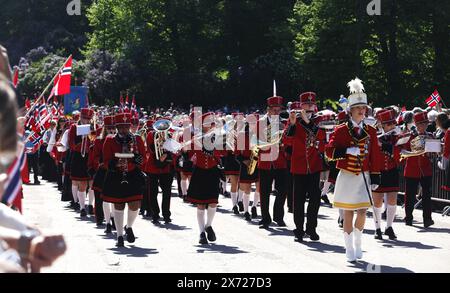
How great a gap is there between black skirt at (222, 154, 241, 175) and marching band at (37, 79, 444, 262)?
923 millimetres

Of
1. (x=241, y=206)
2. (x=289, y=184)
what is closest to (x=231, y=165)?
(x=241, y=206)

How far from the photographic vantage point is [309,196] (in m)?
12.8

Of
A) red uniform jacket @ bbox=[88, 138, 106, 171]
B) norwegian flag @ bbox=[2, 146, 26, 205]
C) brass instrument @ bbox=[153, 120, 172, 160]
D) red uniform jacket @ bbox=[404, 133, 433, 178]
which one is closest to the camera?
norwegian flag @ bbox=[2, 146, 26, 205]

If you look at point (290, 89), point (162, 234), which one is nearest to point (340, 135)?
point (162, 234)

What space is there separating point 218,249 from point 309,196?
1.69m

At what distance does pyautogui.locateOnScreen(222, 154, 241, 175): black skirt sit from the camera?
1809 centimetres

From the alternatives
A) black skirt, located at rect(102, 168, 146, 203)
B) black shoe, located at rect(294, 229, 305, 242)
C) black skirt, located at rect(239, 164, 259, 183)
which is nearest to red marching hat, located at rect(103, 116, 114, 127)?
black skirt, located at rect(102, 168, 146, 203)

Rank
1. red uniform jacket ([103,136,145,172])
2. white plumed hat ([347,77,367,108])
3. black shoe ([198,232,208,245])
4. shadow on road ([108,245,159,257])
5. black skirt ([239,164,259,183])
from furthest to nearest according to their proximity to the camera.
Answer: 1. black skirt ([239,164,259,183])
2. black shoe ([198,232,208,245])
3. red uniform jacket ([103,136,145,172])
4. shadow on road ([108,245,159,257])
5. white plumed hat ([347,77,367,108])

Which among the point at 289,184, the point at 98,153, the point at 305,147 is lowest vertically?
the point at 289,184

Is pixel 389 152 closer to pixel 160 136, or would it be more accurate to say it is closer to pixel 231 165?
pixel 160 136

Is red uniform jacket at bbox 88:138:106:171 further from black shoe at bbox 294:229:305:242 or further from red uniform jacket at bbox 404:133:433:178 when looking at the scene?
red uniform jacket at bbox 404:133:433:178

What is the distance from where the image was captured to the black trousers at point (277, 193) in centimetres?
1438

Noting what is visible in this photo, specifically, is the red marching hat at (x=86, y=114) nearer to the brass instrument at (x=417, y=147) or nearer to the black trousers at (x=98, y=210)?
the black trousers at (x=98, y=210)

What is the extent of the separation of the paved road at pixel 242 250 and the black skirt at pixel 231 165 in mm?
2154
